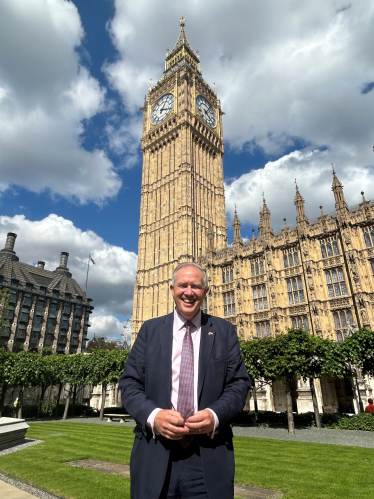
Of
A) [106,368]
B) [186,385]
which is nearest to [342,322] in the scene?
[106,368]

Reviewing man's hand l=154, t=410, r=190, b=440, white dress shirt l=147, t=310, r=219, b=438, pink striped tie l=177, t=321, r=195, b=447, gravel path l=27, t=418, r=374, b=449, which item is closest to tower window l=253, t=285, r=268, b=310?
gravel path l=27, t=418, r=374, b=449

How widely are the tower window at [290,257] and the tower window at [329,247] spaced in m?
2.84

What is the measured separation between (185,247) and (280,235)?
14059 millimetres

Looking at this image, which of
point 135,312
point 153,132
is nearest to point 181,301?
point 135,312

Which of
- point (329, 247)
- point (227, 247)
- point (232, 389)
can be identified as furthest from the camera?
point (227, 247)

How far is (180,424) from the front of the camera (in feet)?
8.19

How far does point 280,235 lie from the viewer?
121 feet

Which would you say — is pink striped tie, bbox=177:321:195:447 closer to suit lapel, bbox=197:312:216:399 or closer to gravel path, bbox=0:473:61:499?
suit lapel, bbox=197:312:216:399

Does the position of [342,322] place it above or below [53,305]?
below

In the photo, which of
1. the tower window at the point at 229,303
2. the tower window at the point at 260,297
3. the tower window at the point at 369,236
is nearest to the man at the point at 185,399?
the tower window at the point at 369,236

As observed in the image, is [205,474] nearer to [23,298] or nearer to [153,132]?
[153,132]

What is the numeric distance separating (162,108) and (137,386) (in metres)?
62.7

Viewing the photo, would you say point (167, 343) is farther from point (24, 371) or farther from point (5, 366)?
point (5, 366)

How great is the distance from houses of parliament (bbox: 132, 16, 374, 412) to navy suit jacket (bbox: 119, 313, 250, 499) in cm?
2682
